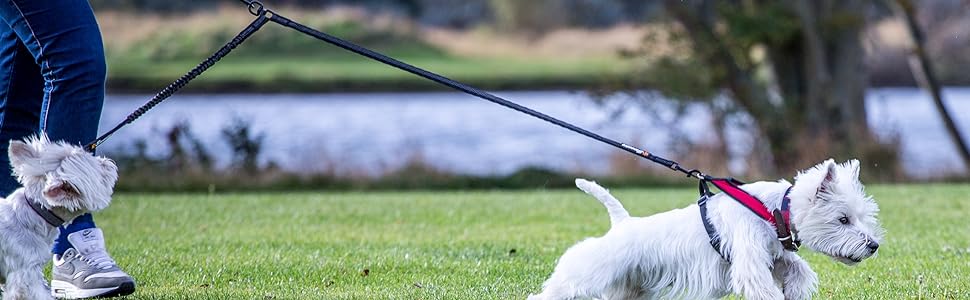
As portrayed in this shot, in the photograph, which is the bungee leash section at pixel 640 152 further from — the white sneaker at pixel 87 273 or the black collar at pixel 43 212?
the white sneaker at pixel 87 273

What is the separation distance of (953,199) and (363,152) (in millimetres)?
12241

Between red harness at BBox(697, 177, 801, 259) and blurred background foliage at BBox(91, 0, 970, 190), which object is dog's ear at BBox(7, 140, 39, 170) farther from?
blurred background foliage at BBox(91, 0, 970, 190)

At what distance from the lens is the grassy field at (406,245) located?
18.8 ft

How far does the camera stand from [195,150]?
1625 cm

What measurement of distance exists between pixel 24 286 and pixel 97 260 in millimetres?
717

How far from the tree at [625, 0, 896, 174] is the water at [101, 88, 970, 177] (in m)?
0.49

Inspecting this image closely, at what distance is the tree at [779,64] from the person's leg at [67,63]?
1425 cm

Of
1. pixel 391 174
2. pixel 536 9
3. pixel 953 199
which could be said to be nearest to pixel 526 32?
pixel 536 9

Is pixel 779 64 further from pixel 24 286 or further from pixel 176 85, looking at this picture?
pixel 24 286

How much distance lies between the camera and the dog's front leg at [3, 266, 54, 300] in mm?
4574

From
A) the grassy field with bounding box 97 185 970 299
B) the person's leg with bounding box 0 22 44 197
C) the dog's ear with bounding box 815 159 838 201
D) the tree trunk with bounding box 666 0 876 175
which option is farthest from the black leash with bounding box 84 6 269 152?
the tree trunk with bounding box 666 0 876 175

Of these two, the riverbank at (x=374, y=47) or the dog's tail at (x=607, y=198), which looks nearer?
the dog's tail at (x=607, y=198)

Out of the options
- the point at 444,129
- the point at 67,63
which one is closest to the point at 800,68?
the point at 444,129

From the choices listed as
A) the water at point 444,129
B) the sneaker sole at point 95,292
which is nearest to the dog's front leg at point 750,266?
the sneaker sole at point 95,292
